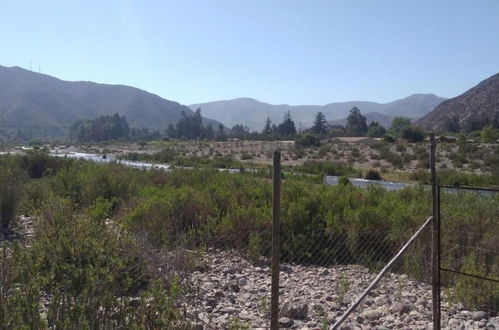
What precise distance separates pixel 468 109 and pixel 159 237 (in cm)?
9954

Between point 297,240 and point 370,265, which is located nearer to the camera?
point 370,265

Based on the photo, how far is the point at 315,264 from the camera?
10406mm

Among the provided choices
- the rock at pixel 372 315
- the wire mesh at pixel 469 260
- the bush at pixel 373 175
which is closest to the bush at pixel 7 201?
the rock at pixel 372 315

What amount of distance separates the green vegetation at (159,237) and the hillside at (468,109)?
75606 mm

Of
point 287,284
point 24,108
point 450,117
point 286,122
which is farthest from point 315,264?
point 24,108

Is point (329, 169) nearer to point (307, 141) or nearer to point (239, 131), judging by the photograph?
point (307, 141)

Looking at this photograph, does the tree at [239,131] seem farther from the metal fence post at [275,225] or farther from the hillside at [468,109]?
the metal fence post at [275,225]

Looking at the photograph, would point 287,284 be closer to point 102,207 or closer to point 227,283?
point 227,283

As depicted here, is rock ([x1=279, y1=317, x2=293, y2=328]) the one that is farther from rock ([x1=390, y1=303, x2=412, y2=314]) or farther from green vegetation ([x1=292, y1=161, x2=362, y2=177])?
green vegetation ([x1=292, y1=161, x2=362, y2=177])

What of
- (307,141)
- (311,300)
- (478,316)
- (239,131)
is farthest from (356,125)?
(478,316)

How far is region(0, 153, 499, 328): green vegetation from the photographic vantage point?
453 centimetres

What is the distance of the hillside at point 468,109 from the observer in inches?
3471

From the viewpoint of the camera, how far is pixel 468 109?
9956cm

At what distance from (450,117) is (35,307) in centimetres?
10111
